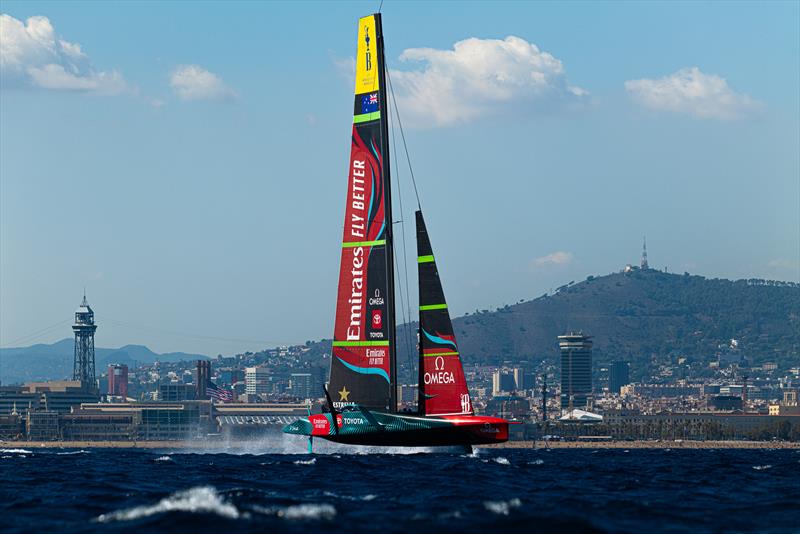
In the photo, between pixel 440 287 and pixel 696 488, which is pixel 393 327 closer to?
pixel 440 287

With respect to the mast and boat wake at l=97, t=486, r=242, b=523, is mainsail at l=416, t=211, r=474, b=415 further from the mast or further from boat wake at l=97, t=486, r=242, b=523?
boat wake at l=97, t=486, r=242, b=523

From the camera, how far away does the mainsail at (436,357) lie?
65.5 meters

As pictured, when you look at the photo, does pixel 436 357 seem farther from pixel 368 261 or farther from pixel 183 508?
pixel 183 508

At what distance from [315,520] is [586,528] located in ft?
19.9

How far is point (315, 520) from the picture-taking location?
33094 mm

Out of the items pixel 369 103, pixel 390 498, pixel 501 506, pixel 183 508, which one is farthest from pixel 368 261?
pixel 183 508

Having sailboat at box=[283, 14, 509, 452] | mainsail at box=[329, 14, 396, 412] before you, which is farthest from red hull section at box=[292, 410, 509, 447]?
mainsail at box=[329, 14, 396, 412]

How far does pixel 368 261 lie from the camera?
6506 centimetres

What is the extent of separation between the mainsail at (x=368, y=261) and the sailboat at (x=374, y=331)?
Answer: 0.15 ft

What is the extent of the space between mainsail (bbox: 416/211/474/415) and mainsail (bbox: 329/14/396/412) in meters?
1.70

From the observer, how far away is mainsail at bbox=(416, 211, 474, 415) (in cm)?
6550

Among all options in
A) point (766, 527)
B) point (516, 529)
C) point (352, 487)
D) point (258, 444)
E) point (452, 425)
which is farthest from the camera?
point (258, 444)

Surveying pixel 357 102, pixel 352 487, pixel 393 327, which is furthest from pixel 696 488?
pixel 357 102

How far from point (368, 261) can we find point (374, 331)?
3.12 meters
